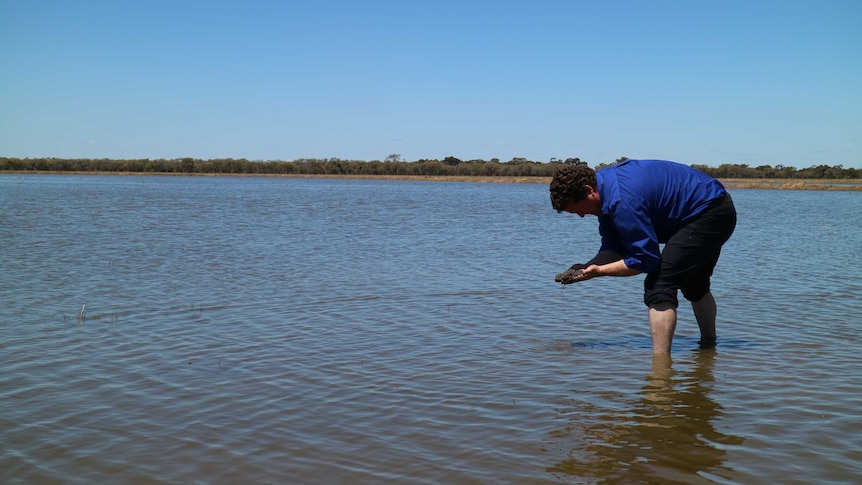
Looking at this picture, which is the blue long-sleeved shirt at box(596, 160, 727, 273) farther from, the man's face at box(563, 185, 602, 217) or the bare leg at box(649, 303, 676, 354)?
the bare leg at box(649, 303, 676, 354)

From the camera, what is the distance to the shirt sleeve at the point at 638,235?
5.75m

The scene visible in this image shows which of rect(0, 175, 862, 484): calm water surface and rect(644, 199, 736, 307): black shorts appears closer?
rect(0, 175, 862, 484): calm water surface

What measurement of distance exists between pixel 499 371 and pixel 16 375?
3.90 m

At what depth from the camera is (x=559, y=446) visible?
4.55 meters

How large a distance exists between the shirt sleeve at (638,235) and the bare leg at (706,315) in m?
1.23

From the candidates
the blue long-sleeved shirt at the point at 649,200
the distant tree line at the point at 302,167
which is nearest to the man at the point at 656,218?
the blue long-sleeved shirt at the point at 649,200

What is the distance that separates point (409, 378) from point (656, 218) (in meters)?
2.34

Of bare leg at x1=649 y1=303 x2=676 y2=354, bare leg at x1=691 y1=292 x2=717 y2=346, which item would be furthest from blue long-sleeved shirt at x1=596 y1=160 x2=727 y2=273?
bare leg at x1=691 y1=292 x2=717 y2=346

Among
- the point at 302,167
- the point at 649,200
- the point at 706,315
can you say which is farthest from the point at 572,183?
the point at 302,167

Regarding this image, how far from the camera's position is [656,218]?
19.8 ft

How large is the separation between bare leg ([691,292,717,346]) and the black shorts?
2.76ft

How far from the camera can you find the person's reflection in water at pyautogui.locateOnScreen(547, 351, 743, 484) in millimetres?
4137

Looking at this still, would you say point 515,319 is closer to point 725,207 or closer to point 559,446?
point 725,207

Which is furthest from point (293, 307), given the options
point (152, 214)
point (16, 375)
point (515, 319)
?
point (152, 214)
